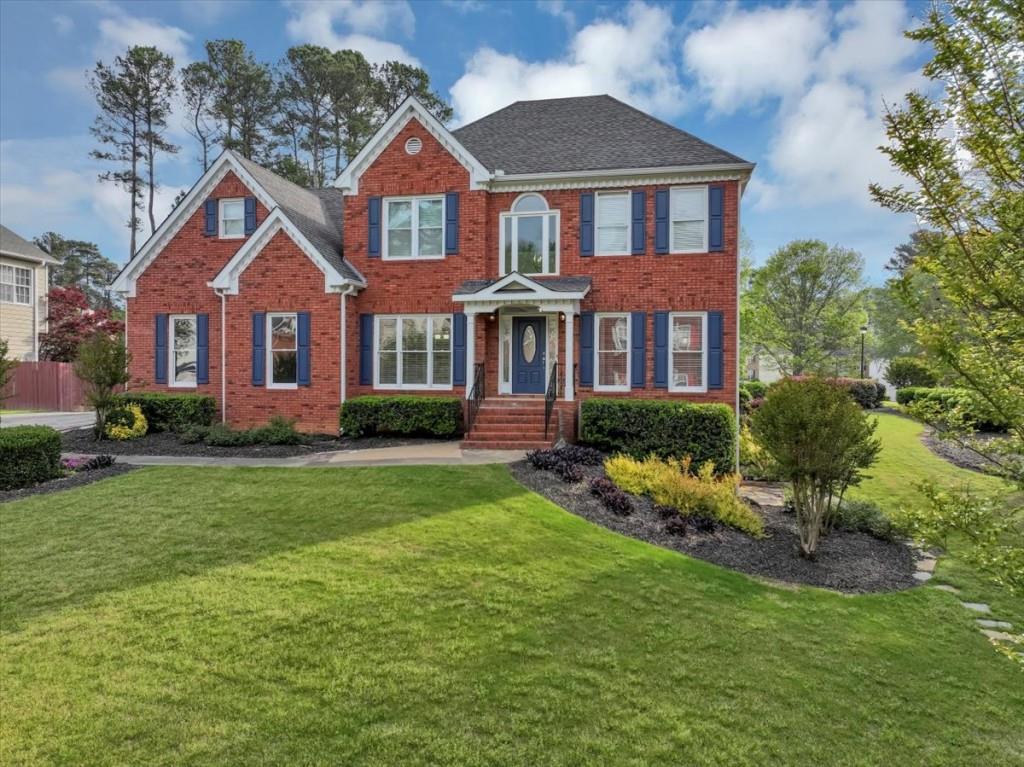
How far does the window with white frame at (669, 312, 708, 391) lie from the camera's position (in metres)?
13.6

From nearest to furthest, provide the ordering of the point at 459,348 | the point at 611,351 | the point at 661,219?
the point at 661,219
the point at 611,351
the point at 459,348

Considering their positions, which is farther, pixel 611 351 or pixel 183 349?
pixel 183 349

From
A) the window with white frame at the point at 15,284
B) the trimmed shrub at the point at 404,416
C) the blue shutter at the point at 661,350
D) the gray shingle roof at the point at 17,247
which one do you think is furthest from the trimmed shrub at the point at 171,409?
the gray shingle roof at the point at 17,247

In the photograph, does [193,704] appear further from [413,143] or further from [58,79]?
[58,79]

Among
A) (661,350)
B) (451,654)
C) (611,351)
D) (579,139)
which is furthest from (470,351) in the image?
(451,654)

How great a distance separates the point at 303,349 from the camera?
46.0 feet

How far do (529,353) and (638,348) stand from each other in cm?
293

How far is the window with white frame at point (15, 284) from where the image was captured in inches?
1048

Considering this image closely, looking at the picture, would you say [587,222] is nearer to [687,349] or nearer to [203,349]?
[687,349]

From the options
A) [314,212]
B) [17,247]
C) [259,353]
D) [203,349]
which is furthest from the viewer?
[17,247]

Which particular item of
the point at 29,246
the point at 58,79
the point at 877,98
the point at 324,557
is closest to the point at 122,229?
the point at 29,246

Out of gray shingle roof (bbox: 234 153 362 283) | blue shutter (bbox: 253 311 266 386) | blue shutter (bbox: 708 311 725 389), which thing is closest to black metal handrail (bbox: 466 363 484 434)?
gray shingle roof (bbox: 234 153 362 283)

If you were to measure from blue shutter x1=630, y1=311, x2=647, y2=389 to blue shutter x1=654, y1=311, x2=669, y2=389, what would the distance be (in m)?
0.28

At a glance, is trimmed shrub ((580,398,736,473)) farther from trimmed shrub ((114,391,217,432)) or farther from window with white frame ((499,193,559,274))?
trimmed shrub ((114,391,217,432))
